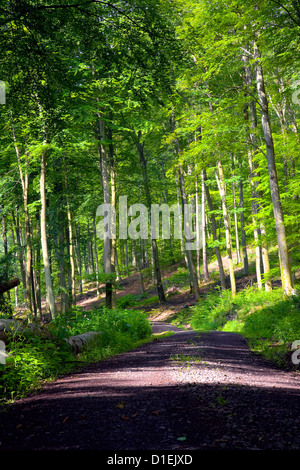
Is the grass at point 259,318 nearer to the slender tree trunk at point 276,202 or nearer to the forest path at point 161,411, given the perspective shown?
the slender tree trunk at point 276,202

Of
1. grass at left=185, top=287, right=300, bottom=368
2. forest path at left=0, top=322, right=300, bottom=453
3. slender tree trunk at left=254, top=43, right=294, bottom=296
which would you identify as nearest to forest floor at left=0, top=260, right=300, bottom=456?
forest path at left=0, top=322, right=300, bottom=453

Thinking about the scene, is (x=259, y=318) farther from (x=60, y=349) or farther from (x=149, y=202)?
(x=149, y=202)

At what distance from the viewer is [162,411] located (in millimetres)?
3312

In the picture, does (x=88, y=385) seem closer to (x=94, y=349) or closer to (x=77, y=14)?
(x=94, y=349)

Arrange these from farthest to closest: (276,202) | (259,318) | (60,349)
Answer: (259,318) < (276,202) < (60,349)

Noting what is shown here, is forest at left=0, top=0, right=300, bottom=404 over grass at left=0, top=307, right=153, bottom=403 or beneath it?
over

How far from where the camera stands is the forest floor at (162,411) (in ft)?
8.61

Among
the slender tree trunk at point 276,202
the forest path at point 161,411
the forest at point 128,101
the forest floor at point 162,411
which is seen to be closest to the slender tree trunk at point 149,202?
the forest at point 128,101

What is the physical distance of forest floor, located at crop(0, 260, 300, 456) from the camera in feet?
8.61

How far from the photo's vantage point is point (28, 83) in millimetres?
5281

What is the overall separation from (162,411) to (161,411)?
0.01 metres

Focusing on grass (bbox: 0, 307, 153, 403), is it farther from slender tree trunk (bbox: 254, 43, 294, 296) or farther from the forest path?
slender tree trunk (bbox: 254, 43, 294, 296)

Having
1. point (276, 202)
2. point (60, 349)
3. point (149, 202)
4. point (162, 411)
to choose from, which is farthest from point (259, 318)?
point (149, 202)
